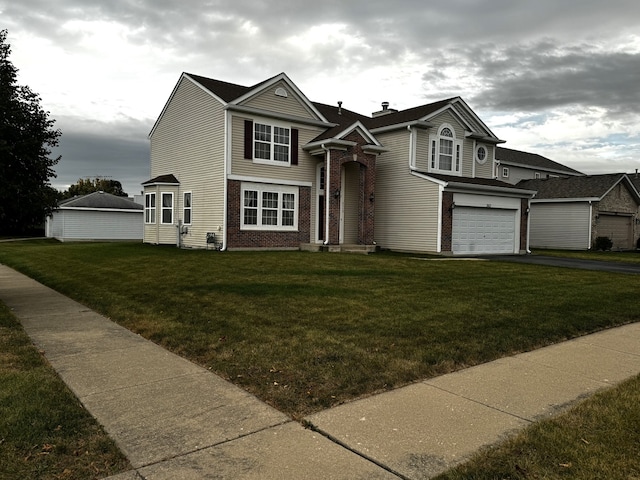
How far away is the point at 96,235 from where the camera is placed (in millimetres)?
39250

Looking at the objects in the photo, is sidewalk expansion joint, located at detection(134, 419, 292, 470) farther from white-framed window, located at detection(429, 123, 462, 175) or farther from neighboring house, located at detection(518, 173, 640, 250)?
neighboring house, located at detection(518, 173, 640, 250)

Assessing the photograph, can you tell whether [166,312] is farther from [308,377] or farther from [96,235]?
[96,235]

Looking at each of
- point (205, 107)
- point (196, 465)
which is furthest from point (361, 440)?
point (205, 107)

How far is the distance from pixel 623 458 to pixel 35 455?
13.2ft

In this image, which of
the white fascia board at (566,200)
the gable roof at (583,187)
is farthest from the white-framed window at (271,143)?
the white fascia board at (566,200)

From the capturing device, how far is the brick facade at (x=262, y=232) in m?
20.3

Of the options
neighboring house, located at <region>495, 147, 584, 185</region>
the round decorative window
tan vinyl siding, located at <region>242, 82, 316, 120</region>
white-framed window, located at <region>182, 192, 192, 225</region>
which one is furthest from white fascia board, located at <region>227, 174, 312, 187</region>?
neighboring house, located at <region>495, 147, 584, 185</region>

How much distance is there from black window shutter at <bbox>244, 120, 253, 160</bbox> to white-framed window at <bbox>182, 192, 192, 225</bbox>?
148 inches

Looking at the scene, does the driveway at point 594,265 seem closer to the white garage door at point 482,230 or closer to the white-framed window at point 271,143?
the white garage door at point 482,230

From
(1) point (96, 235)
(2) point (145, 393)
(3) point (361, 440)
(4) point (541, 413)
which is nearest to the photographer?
(3) point (361, 440)

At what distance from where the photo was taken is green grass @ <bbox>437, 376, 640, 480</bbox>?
10.5ft

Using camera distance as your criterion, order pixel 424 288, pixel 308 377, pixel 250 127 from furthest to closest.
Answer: pixel 250 127 < pixel 424 288 < pixel 308 377

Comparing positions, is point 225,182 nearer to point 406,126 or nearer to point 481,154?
point 406,126

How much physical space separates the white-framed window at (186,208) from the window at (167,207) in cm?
92
